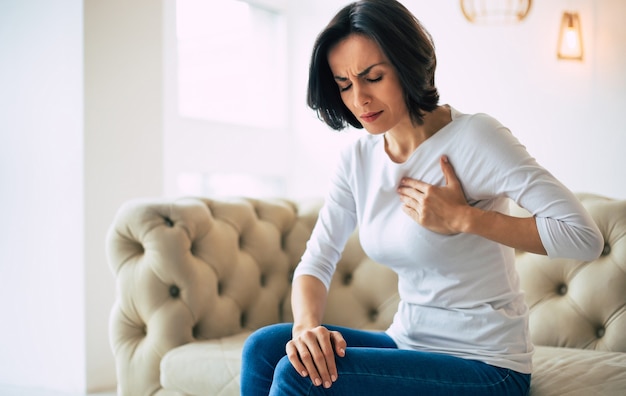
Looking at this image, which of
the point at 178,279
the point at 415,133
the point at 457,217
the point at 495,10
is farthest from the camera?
the point at 495,10

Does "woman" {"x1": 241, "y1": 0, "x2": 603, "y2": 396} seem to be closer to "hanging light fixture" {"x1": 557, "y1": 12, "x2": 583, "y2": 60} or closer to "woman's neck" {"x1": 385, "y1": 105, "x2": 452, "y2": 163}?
"woman's neck" {"x1": 385, "y1": 105, "x2": 452, "y2": 163}

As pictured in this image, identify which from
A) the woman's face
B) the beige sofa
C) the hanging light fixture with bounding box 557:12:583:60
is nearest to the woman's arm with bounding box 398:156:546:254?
the woman's face

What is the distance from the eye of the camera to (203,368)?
5.61 feet

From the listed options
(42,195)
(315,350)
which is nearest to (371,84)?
(315,350)

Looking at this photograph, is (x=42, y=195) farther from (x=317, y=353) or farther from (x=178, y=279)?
(x=317, y=353)

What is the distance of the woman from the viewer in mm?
1155

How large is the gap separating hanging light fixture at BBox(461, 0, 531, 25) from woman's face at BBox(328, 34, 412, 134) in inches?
92.6

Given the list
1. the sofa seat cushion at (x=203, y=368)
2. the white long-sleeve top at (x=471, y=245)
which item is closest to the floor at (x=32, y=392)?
the sofa seat cushion at (x=203, y=368)

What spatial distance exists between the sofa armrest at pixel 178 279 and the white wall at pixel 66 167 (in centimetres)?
89

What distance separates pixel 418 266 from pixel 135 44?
2.05 meters

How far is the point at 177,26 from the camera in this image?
372cm

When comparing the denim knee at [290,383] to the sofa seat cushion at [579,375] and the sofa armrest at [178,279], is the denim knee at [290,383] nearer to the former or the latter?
the sofa seat cushion at [579,375]

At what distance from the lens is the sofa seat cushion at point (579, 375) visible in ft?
4.38

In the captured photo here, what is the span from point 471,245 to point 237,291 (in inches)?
36.3
